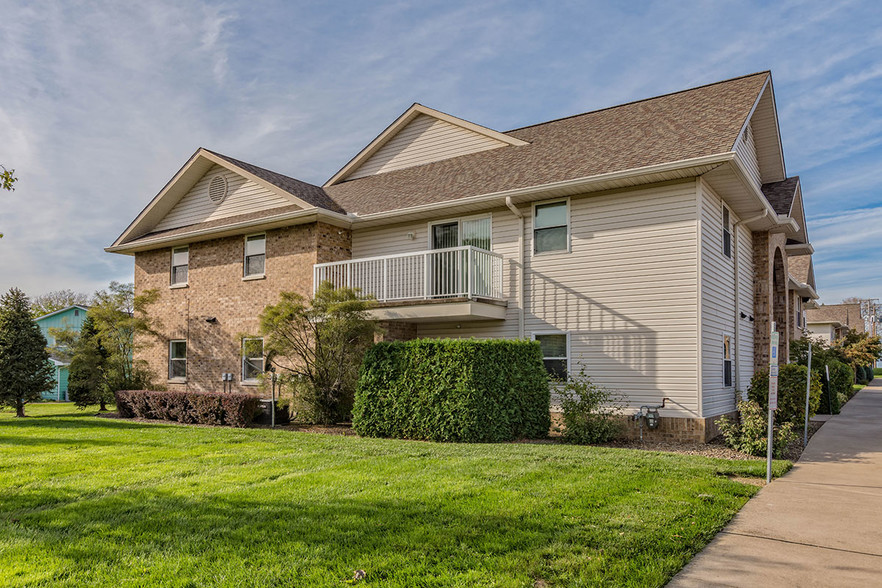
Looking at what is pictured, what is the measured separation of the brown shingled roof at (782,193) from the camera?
16.0 meters

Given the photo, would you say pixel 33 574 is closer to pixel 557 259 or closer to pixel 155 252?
pixel 557 259

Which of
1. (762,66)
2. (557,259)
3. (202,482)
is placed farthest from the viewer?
(762,66)

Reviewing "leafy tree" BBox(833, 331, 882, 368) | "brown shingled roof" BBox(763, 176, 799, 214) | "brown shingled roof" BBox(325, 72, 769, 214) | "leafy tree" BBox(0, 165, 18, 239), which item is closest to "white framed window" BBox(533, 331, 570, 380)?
"brown shingled roof" BBox(325, 72, 769, 214)

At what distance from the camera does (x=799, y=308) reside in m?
28.1

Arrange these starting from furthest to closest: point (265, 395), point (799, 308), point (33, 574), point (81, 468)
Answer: point (799, 308) < point (265, 395) < point (81, 468) < point (33, 574)

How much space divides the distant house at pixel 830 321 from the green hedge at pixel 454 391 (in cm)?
3931

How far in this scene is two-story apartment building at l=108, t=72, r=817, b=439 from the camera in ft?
40.5

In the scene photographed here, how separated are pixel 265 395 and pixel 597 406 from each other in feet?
28.2

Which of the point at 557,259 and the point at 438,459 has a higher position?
the point at 557,259

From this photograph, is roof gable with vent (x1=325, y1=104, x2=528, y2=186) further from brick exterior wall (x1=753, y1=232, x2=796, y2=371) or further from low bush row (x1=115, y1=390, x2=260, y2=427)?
low bush row (x1=115, y1=390, x2=260, y2=427)

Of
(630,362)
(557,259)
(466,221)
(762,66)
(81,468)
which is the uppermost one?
(762,66)

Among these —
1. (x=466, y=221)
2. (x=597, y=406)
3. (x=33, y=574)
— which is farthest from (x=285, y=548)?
(x=466, y=221)

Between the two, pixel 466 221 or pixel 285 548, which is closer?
pixel 285 548

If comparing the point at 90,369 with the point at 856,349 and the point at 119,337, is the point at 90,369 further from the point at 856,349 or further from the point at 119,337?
the point at 856,349
